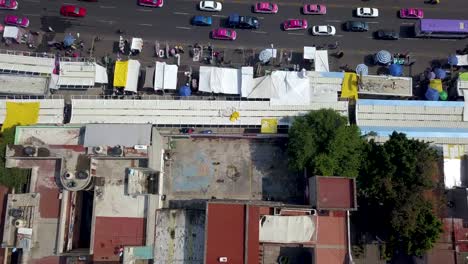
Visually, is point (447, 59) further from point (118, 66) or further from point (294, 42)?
point (118, 66)

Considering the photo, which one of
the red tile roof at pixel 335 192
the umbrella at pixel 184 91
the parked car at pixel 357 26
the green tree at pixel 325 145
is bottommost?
the red tile roof at pixel 335 192

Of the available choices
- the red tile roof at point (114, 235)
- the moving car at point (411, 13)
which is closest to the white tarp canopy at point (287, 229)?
the red tile roof at point (114, 235)

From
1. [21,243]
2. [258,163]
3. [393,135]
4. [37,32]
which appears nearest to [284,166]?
[258,163]

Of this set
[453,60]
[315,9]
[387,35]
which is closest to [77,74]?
[315,9]

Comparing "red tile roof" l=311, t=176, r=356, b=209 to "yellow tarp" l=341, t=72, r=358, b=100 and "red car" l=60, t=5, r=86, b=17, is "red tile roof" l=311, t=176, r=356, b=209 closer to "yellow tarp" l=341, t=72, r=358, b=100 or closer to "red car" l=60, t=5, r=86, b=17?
"yellow tarp" l=341, t=72, r=358, b=100

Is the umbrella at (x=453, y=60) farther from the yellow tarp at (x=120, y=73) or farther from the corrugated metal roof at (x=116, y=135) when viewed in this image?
the yellow tarp at (x=120, y=73)
